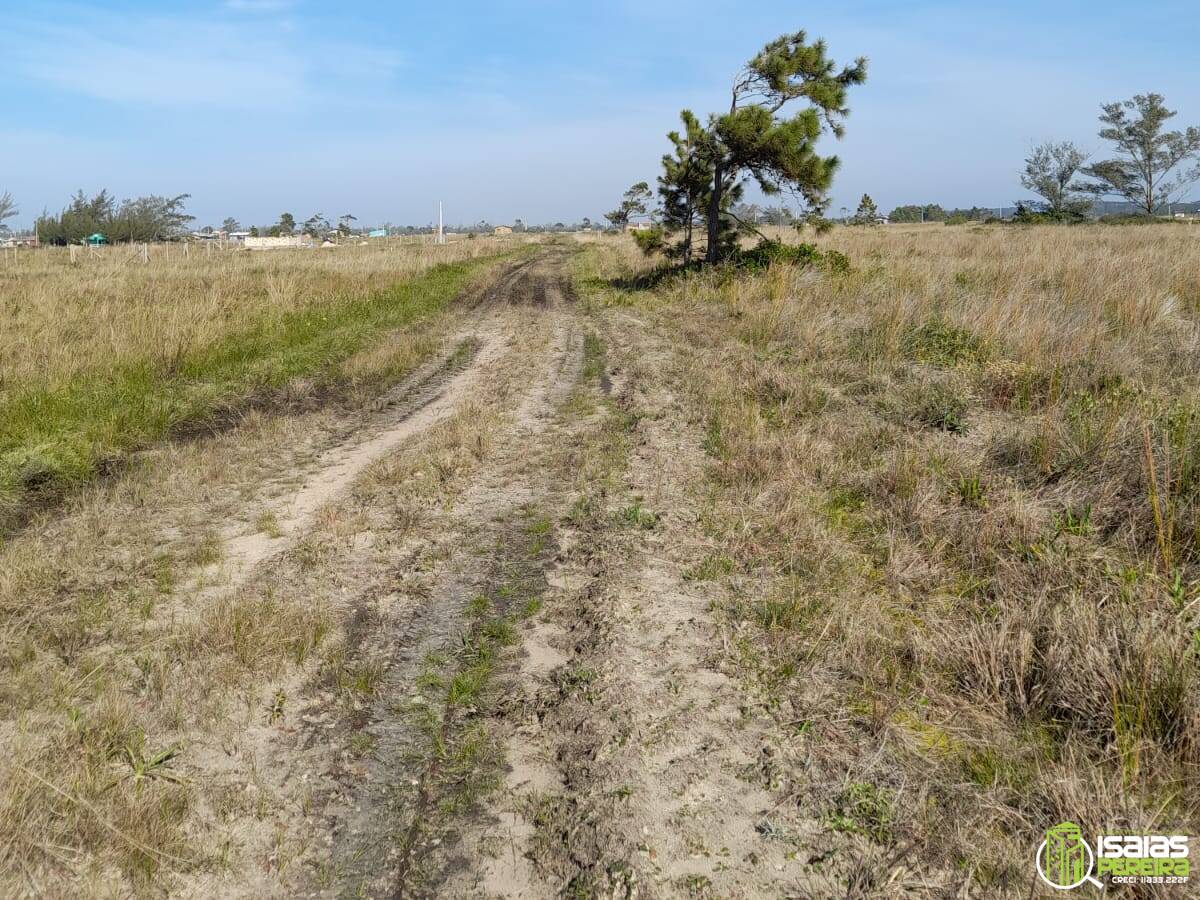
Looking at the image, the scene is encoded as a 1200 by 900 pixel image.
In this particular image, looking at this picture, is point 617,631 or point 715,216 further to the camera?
point 715,216

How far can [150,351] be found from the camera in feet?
29.5

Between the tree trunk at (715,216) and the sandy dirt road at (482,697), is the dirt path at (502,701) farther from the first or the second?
the tree trunk at (715,216)

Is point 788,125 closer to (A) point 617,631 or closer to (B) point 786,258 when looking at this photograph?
(B) point 786,258

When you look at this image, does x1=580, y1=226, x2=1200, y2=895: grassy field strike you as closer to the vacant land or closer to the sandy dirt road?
the vacant land

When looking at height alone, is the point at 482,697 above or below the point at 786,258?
below

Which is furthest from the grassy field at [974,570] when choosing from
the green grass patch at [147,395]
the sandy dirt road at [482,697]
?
the green grass patch at [147,395]

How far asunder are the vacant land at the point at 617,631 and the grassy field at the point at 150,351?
102 millimetres

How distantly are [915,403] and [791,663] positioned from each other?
12.8 ft

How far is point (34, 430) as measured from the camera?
6301 mm

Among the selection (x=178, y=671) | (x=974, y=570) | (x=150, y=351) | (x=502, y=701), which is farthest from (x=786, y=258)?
(x=178, y=671)

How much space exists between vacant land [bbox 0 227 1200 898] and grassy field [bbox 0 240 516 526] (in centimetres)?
10

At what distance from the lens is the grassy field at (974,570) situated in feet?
8.17

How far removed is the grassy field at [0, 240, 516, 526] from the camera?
614cm

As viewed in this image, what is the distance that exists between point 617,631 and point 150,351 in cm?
800
